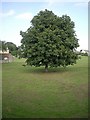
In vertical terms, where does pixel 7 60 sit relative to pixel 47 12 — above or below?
below

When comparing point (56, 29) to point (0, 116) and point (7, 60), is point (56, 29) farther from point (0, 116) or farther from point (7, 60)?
point (7, 60)

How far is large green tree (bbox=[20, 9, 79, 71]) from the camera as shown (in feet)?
67.5

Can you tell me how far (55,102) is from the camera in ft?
32.9

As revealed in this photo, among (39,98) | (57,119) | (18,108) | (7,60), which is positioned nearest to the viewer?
(57,119)

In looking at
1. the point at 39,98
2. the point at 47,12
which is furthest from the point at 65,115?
the point at 47,12

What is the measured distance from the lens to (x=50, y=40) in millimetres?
20672

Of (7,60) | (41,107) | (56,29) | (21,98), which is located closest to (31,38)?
(56,29)

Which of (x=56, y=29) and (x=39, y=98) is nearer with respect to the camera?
(x=39, y=98)

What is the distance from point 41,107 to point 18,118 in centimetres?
163

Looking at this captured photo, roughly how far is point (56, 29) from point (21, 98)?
11.4 meters

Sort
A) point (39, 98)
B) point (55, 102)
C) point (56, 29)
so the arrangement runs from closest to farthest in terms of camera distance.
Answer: point (55, 102) < point (39, 98) < point (56, 29)

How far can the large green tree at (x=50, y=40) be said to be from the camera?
20.6 m

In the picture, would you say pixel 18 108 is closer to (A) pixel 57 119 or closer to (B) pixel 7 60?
(A) pixel 57 119

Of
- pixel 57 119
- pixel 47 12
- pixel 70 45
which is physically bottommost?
pixel 57 119
